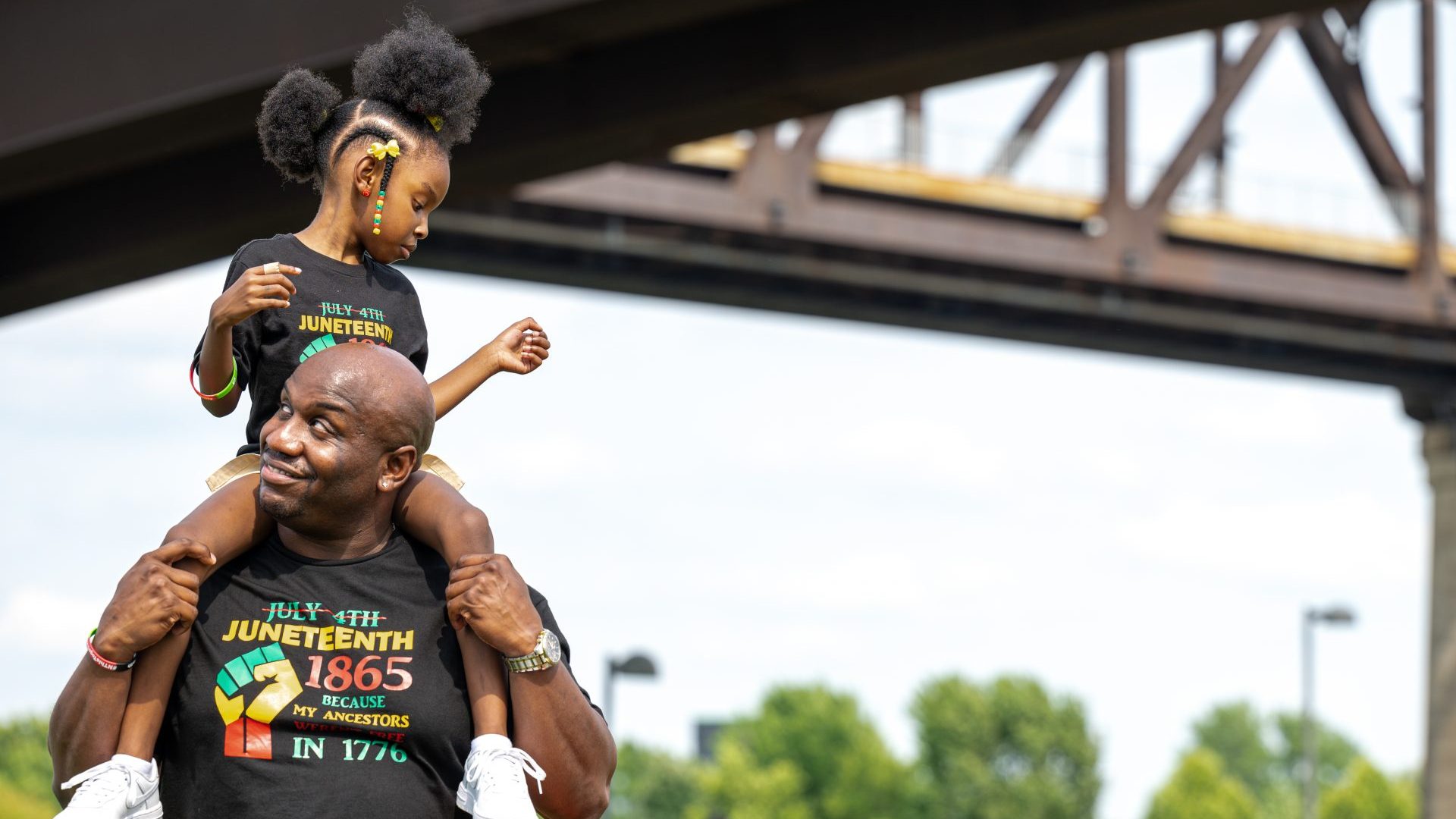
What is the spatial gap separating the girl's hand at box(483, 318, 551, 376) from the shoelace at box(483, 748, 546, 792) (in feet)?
4.14

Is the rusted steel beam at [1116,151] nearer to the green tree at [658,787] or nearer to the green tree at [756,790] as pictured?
the green tree at [756,790]

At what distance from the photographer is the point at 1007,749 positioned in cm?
10975

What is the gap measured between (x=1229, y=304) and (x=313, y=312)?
84.8 ft

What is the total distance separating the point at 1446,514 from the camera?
35.3 m

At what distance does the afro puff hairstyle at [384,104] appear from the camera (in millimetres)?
5301

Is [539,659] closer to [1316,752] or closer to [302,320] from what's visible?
[302,320]

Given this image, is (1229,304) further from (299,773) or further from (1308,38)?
(299,773)

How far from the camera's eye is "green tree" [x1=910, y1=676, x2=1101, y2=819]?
108 m

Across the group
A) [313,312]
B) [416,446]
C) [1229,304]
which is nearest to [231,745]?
[416,446]

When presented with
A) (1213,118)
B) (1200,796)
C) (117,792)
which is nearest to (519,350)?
(117,792)

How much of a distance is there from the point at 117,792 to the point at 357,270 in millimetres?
1573

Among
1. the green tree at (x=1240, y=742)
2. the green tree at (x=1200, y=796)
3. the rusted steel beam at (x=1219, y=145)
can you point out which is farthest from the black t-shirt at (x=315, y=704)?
the green tree at (x=1240, y=742)

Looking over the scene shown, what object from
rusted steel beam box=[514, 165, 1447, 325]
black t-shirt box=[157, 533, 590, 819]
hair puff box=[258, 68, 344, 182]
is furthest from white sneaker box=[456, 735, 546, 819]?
rusted steel beam box=[514, 165, 1447, 325]

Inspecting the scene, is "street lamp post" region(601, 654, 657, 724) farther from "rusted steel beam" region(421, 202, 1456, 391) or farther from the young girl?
the young girl
